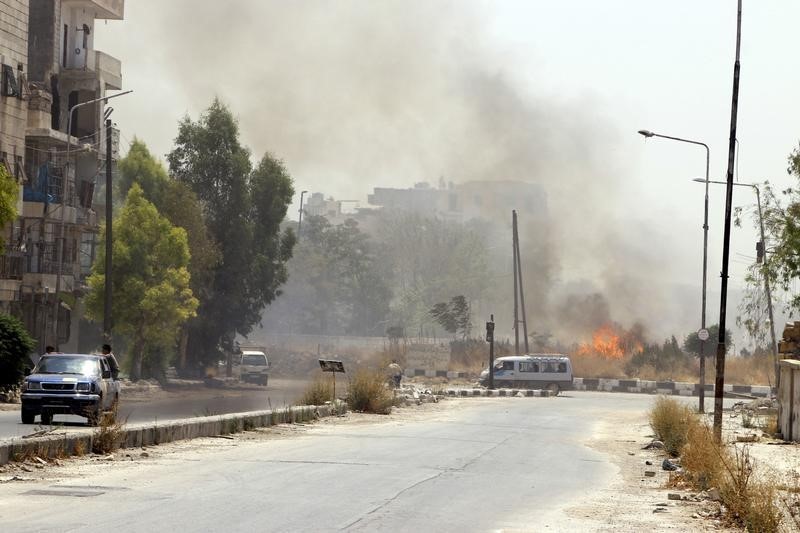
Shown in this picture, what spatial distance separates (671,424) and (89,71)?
43743 millimetres

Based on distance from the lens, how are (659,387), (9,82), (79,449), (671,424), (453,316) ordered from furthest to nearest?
(453,316)
(659,387)
(9,82)
(671,424)
(79,449)

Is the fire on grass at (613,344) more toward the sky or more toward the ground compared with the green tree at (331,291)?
more toward the ground

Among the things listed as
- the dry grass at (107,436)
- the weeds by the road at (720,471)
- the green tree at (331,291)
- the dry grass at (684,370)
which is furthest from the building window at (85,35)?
the green tree at (331,291)

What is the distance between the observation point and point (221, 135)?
73938 millimetres

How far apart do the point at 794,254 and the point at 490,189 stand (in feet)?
438

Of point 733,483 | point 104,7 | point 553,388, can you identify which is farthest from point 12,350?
point 553,388

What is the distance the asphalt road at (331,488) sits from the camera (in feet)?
42.8

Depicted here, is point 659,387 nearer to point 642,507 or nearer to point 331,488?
point 642,507

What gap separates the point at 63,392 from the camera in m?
26.6

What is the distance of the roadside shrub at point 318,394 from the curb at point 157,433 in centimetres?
298

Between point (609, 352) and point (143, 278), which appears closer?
point (143, 278)

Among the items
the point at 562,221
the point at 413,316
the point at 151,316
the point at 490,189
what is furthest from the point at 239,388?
the point at 490,189

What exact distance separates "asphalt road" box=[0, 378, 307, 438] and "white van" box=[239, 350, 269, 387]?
1.12 metres

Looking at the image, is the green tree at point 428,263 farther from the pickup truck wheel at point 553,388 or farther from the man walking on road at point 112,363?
the man walking on road at point 112,363
